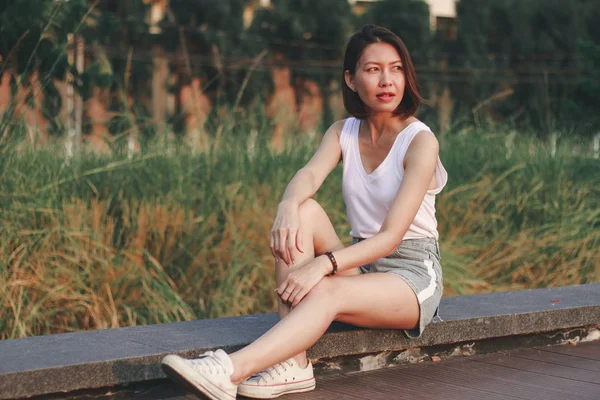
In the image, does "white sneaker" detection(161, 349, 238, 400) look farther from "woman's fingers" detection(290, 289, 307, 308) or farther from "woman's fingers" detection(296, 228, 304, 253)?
"woman's fingers" detection(296, 228, 304, 253)

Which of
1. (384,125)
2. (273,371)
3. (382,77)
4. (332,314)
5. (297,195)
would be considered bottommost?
(273,371)

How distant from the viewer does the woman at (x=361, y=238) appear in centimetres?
257

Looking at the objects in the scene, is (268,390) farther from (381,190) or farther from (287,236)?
(381,190)

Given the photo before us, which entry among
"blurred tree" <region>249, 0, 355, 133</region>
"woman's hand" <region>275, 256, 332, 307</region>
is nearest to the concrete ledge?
"woman's hand" <region>275, 256, 332, 307</region>

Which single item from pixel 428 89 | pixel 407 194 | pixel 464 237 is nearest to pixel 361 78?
pixel 407 194

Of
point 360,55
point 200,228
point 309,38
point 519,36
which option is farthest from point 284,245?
point 519,36

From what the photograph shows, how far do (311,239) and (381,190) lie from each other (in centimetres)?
28

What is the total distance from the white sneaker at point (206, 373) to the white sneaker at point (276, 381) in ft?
0.53

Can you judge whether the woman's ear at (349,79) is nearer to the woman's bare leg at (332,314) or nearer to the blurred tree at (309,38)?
the woman's bare leg at (332,314)

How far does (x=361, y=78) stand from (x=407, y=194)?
0.44m

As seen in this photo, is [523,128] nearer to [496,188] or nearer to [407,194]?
[496,188]

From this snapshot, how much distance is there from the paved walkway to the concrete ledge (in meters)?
0.07

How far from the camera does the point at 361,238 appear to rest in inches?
118

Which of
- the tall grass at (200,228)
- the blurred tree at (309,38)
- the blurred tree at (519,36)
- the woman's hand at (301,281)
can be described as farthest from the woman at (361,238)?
the blurred tree at (519,36)
